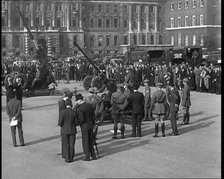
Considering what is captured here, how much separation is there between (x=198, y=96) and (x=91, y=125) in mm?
12204

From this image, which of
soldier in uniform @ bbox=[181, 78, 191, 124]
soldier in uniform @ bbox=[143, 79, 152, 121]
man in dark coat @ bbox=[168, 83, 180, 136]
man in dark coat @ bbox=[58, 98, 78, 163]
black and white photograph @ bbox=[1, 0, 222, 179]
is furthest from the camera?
soldier in uniform @ bbox=[143, 79, 152, 121]

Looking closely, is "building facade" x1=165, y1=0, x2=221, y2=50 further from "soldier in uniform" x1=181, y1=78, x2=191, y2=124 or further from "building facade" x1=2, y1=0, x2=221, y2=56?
"soldier in uniform" x1=181, y1=78, x2=191, y2=124

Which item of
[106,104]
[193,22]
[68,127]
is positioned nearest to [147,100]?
[106,104]

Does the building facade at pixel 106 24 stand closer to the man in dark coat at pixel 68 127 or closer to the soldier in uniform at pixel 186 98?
the man in dark coat at pixel 68 127

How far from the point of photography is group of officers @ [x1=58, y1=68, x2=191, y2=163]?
8773 mm

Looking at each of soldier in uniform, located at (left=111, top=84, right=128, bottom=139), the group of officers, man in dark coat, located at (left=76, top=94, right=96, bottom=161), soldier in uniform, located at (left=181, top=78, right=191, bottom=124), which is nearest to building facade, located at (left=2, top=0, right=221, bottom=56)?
man in dark coat, located at (left=76, top=94, right=96, bottom=161)

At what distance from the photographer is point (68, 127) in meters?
8.74

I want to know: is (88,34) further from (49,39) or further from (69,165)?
(69,165)

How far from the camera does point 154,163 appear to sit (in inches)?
326

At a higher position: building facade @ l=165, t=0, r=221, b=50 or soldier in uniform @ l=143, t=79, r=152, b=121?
building facade @ l=165, t=0, r=221, b=50

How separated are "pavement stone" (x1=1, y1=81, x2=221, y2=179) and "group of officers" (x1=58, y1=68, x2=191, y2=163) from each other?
12.4 inches

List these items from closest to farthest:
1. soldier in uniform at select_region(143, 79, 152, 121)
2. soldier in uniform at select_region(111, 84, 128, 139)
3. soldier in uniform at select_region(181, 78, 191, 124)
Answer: soldier in uniform at select_region(111, 84, 128, 139)
soldier in uniform at select_region(181, 78, 191, 124)
soldier in uniform at select_region(143, 79, 152, 121)

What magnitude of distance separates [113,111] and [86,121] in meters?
2.34

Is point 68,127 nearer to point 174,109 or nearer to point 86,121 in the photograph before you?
point 86,121
